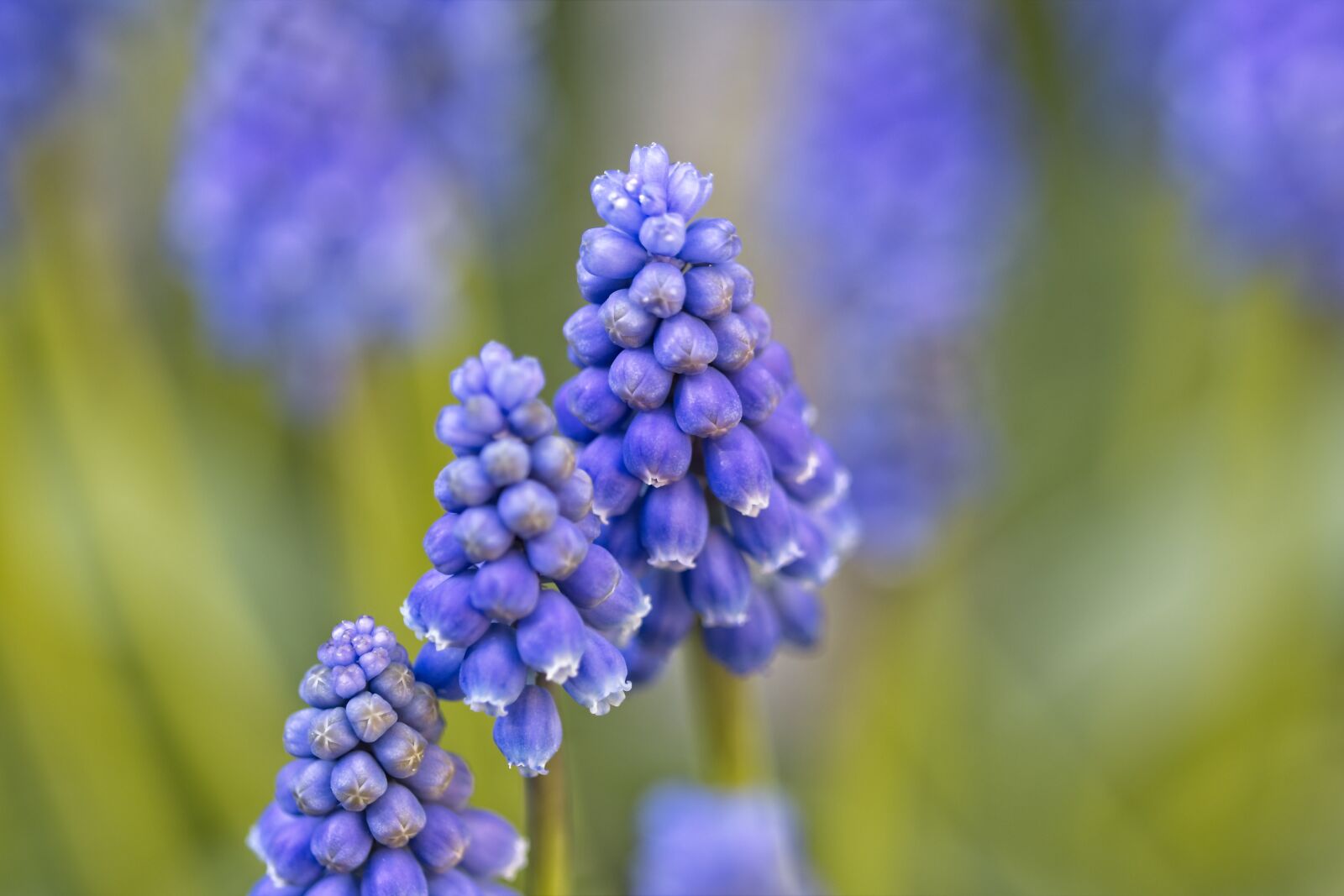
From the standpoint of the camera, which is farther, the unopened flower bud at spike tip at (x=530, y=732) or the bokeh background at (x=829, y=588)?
the bokeh background at (x=829, y=588)

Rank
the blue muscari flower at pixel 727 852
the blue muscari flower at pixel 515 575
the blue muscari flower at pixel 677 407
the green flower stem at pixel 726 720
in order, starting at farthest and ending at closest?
the blue muscari flower at pixel 727 852, the green flower stem at pixel 726 720, the blue muscari flower at pixel 677 407, the blue muscari flower at pixel 515 575

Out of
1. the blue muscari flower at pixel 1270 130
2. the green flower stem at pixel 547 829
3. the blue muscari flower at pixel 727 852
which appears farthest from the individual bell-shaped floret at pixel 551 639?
the blue muscari flower at pixel 1270 130

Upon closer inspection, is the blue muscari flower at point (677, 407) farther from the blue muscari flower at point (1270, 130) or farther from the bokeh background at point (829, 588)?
the blue muscari flower at point (1270, 130)

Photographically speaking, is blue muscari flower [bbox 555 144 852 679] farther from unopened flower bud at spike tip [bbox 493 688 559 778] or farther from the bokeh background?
the bokeh background

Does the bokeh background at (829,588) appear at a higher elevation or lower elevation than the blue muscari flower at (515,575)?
higher

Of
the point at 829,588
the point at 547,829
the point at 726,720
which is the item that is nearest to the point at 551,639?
the point at 547,829

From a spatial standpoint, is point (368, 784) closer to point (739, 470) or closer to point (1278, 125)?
point (739, 470)
